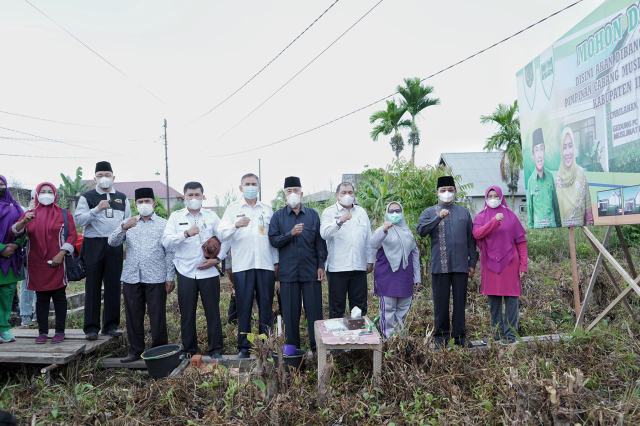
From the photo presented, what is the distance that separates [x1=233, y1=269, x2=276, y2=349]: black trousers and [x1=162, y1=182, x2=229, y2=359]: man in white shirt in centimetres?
22

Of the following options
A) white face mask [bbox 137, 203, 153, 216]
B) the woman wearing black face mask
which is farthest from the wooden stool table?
the woman wearing black face mask

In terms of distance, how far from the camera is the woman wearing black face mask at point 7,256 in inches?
177

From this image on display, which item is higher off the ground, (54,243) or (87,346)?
(54,243)

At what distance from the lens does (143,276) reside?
4.59m

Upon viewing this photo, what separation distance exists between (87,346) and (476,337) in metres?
4.11

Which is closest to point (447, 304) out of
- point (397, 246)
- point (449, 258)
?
point (449, 258)

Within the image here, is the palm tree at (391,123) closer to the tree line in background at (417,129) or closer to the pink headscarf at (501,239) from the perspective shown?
the tree line in background at (417,129)

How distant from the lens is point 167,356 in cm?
406

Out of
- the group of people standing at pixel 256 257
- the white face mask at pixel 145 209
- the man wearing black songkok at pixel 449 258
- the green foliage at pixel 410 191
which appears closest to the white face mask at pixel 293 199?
the group of people standing at pixel 256 257

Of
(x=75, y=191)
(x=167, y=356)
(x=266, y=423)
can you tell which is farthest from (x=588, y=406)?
(x=75, y=191)

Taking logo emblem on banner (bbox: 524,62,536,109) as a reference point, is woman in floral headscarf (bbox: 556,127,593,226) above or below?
below

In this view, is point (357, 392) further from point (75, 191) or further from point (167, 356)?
point (75, 191)

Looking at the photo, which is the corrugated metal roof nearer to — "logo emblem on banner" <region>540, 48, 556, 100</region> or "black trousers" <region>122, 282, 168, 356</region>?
"logo emblem on banner" <region>540, 48, 556, 100</region>

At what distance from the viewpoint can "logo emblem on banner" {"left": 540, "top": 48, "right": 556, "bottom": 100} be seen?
187 inches
